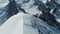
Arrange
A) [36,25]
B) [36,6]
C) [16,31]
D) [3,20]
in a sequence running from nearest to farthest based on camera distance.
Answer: [16,31], [36,25], [3,20], [36,6]

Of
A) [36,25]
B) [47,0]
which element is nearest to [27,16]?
[36,25]

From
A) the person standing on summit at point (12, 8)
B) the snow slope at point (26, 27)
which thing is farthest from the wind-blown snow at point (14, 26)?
the person standing on summit at point (12, 8)

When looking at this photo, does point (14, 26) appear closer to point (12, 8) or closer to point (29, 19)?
point (29, 19)

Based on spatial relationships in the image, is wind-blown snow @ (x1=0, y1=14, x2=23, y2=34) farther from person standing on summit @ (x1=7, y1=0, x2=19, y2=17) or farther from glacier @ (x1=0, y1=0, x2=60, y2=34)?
person standing on summit @ (x1=7, y1=0, x2=19, y2=17)

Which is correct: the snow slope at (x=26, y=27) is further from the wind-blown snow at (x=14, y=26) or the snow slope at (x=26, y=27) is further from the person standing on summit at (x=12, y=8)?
the person standing on summit at (x=12, y=8)

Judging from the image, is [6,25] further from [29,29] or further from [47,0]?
[47,0]

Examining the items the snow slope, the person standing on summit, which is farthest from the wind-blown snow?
the person standing on summit

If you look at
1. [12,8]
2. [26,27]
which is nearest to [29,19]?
[26,27]

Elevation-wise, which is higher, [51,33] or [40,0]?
[40,0]
